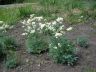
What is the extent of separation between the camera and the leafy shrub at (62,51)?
19.6 feet

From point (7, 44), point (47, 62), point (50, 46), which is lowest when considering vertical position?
point (47, 62)

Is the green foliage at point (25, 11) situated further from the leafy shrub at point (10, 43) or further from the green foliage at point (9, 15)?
the leafy shrub at point (10, 43)

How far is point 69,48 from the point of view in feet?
19.7

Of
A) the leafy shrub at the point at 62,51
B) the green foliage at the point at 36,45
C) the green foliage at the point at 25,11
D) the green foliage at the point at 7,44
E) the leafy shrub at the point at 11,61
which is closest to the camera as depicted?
the leafy shrub at the point at 62,51

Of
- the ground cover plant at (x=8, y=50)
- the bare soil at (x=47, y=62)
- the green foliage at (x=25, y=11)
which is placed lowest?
the bare soil at (x=47, y=62)

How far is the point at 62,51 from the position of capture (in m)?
5.98

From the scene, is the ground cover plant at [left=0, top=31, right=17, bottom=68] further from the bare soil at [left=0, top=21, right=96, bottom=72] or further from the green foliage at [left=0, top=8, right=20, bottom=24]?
the green foliage at [left=0, top=8, right=20, bottom=24]

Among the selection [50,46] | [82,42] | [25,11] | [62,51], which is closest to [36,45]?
[50,46]

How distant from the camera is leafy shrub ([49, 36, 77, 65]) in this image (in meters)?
5.98

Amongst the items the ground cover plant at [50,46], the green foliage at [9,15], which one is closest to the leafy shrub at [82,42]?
the ground cover plant at [50,46]

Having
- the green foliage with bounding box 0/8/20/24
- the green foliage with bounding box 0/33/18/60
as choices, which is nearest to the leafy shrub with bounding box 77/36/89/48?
the green foliage with bounding box 0/33/18/60

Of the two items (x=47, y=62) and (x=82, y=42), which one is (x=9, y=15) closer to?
(x=82, y=42)

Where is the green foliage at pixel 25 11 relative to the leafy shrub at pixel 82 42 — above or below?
above

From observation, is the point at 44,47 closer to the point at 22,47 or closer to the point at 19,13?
the point at 22,47
